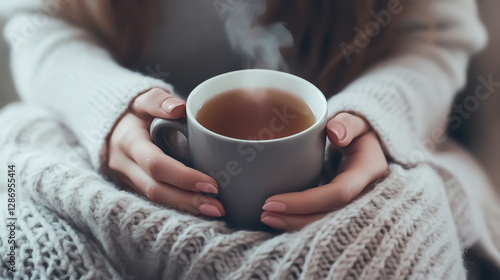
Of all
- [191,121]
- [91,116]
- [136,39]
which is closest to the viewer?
[191,121]

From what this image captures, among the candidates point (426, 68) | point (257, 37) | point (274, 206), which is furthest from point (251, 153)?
point (426, 68)

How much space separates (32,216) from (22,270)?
5 centimetres

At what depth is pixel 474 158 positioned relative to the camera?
610 mm

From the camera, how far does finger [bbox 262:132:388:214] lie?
0.34 meters

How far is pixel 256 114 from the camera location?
379 mm

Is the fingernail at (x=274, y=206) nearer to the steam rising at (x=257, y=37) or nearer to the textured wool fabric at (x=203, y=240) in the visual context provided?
the textured wool fabric at (x=203, y=240)

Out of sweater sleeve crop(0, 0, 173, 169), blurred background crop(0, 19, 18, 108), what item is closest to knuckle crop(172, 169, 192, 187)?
Result: sweater sleeve crop(0, 0, 173, 169)

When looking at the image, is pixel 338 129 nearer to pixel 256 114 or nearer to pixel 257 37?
pixel 256 114

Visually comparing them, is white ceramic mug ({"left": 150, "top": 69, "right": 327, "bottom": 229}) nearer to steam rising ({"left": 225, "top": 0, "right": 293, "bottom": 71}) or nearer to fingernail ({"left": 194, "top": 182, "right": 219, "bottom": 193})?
fingernail ({"left": 194, "top": 182, "right": 219, "bottom": 193})

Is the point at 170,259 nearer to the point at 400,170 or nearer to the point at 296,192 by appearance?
the point at 296,192

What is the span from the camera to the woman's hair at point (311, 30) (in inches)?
21.0

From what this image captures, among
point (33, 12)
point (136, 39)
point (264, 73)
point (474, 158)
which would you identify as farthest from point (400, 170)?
point (33, 12)

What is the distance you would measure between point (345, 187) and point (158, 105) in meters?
0.17

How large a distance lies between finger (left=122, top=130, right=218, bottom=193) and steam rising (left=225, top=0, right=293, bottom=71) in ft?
0.59
